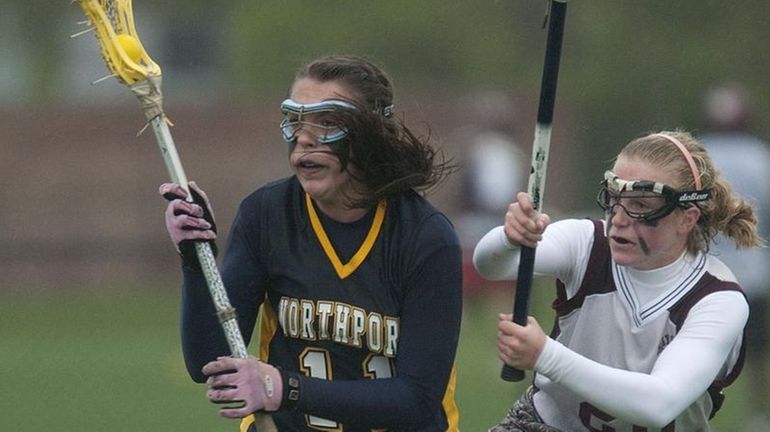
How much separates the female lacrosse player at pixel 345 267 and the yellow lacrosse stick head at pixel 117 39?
30 centimetres

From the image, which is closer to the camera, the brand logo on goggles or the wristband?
the wristband

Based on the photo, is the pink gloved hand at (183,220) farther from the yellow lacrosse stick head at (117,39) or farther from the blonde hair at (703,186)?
the blonde hair at (703,186)

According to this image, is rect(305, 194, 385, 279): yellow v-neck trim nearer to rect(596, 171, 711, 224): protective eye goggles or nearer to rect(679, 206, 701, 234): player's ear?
rect(596, 171, 711, 224): protective eye goggles

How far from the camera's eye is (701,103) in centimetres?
2136

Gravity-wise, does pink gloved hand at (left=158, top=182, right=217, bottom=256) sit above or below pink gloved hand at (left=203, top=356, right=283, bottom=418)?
above

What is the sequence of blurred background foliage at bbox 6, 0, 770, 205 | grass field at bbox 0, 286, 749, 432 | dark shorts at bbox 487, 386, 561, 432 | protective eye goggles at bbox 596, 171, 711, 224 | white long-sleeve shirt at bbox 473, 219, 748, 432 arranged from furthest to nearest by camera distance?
blurred background foliage at bbox 6, 0, 770, 205 → grass field at bbox 0, 286, 749, 432 → dark shorts at bbox 487, 386, 561, 432 → protective eye goggles at bbox 596, 171, 711, 224 → white long-sleeve shirt at bbox 473, 219, 748, 432

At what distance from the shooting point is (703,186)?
4.54m

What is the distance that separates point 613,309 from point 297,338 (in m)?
0.84

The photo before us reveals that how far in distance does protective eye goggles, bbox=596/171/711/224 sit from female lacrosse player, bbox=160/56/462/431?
0.45 meters

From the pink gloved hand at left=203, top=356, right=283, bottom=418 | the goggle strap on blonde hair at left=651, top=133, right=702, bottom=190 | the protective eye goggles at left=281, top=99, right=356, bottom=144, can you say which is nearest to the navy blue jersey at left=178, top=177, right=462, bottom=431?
the pink gloved hand at left=203, top=356, right=283, bottom=418

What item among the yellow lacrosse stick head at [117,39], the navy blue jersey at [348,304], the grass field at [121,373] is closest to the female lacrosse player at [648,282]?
the navy blue jersey at [348,304]

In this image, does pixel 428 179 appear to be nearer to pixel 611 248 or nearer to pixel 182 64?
pixel 611 248

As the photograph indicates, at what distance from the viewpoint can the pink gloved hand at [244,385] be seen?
4082 mm

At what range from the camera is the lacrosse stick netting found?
4113 millimetres
